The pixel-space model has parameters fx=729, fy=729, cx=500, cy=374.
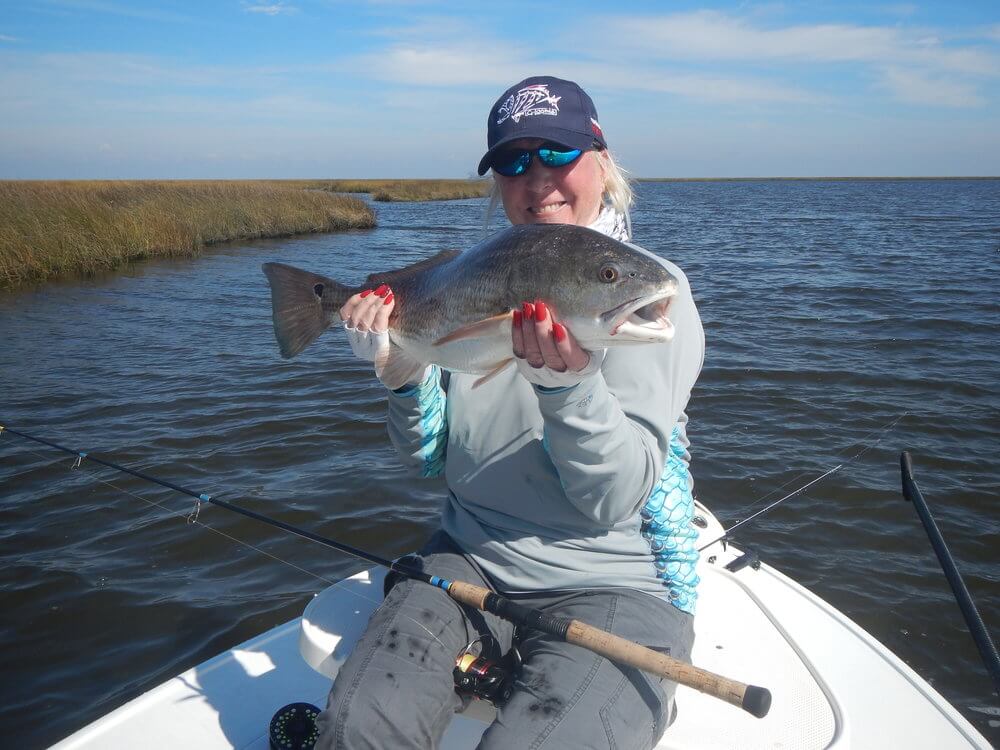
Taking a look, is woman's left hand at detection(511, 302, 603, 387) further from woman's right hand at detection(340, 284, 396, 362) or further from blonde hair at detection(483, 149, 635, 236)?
blonde hair at detection(483, 149, 635, 236)

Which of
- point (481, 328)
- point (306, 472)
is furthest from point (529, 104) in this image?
point (306, 472)

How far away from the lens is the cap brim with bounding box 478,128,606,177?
9.09 ft

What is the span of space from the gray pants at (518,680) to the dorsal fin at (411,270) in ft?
3.98

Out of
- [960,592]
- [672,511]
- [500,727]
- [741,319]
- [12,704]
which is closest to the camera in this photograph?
[500,727]

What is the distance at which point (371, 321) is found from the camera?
2.96m

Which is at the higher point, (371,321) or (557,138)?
(557,138)

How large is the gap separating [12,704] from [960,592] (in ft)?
17.6

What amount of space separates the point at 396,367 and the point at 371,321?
21 cm

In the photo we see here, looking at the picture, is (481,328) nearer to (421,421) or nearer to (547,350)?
(547,350)

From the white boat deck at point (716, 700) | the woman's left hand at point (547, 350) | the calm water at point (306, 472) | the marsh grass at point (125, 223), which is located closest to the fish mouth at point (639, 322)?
the woman's left hand at point (547, 350)

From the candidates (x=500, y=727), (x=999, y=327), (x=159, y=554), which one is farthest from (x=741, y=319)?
(x=500, y=727)

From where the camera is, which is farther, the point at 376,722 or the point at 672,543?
the point at 672,543

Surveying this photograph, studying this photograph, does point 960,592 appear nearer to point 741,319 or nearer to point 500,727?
point 500,727

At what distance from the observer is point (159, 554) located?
6.35 metres
